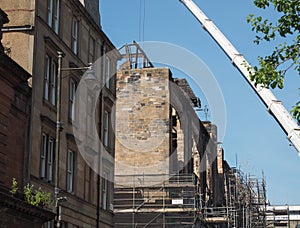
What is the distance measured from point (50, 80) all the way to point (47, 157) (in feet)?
11.6

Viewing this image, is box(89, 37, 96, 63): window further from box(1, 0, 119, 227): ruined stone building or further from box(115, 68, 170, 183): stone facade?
box(115, 68, 170, 183): stone facade

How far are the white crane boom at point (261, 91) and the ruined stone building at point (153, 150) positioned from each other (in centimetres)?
2549

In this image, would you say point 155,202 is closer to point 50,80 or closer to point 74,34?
point 74,34

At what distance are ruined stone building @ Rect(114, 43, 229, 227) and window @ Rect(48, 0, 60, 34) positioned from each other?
2090 cm

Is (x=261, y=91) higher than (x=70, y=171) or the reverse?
the reverse

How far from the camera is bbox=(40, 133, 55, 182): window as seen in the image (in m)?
30.3

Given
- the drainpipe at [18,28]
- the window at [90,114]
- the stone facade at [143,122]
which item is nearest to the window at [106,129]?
the window at [90,114]

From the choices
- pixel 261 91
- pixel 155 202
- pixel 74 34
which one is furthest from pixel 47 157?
pixel 155 202

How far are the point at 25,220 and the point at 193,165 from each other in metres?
42.6

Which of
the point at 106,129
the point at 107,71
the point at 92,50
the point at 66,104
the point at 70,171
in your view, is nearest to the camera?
the point at 66,104

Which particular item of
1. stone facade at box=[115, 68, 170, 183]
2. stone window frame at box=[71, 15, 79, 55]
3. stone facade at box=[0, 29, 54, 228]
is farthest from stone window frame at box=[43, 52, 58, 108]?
stone facade at box=[115, 68, 170, 183]

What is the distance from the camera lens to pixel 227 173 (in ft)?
273

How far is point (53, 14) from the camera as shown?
32406 millimetres

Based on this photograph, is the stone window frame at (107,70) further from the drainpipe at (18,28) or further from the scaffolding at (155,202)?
the drainpipe at (18,28)
